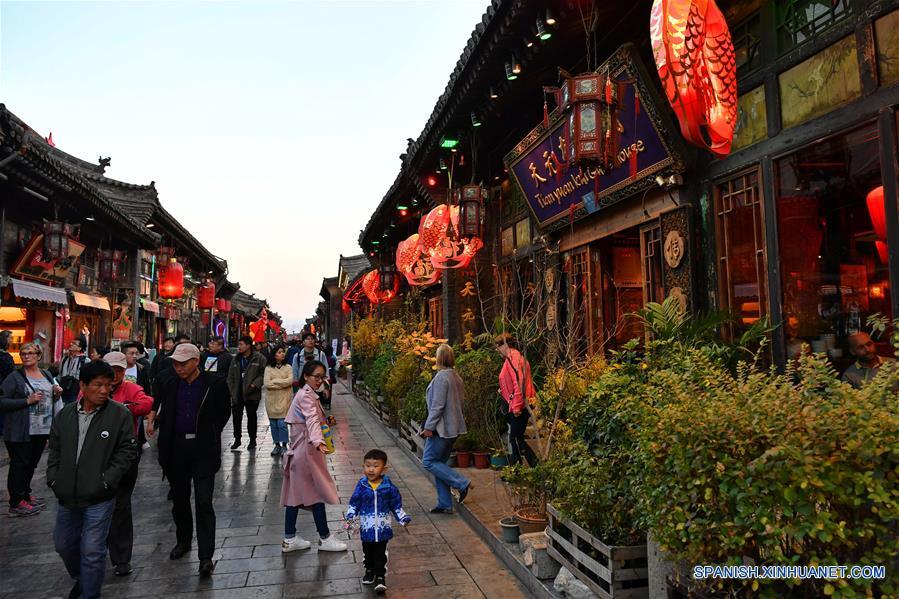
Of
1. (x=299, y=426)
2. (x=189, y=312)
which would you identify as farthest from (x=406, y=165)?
(x=189, y=312)

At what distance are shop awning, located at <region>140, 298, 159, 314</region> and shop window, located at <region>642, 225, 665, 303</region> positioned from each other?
1990 cm

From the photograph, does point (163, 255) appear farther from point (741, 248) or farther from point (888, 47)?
point (888, 47)

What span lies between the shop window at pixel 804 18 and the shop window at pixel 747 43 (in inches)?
10.7

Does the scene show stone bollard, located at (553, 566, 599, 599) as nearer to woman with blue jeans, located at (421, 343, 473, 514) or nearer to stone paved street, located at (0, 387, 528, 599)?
stone paved street, located at (0, 387, 528, 599)

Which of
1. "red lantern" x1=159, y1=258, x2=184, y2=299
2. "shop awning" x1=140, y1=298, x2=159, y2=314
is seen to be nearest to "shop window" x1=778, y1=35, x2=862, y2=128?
"red lantern" x1=159, y1=258, x2=184, y2=299

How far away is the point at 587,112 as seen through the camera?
5.93 m

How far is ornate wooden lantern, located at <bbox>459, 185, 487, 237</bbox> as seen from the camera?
9.91 metres

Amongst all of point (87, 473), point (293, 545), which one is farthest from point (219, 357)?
point (87, 473)

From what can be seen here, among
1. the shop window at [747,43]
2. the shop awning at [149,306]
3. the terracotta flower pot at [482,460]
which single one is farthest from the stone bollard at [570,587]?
the shop awning at [149,306]

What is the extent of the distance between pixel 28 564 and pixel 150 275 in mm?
20926

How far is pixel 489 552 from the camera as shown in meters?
5.18

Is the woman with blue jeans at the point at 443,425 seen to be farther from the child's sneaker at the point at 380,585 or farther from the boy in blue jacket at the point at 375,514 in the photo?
the child's sneaker at the point at 380,585

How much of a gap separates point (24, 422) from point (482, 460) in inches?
202

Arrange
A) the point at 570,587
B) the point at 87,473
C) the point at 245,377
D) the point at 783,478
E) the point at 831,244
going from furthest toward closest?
the point at 245,377, the point at 831,244, the point at 87,473, the point at 570,587, the point at 783,478
